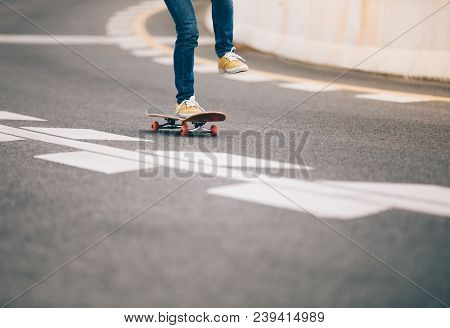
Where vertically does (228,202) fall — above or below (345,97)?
above

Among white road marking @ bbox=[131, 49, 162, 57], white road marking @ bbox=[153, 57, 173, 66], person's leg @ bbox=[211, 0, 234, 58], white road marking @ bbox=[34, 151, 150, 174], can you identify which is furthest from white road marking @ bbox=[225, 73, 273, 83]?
white road marking @ bbox=[34, 151, 150, 174]

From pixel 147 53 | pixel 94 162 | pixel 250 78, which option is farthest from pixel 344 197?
pixel 147 53

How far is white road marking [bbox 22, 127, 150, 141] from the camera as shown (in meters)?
6.26

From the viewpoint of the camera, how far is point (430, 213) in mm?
4176

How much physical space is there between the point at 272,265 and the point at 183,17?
3.37 metres

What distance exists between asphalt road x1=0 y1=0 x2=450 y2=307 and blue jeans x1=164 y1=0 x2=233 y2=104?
0.44 meters

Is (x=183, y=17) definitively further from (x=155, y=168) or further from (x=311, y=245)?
(x=311, y=245)

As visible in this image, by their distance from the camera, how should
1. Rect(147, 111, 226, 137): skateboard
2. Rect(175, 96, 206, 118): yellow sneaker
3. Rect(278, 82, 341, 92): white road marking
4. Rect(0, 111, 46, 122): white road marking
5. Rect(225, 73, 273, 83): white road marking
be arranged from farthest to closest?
Rect(225, 73, 273, 83): white road marking, Rect(278, 82, 341, 92): white road marking, Rect(0, 111, 46, 122): white road marking, Rect(175, 96, 206, 118): yellow sneaker, Rect(147, 111, 226, 137): skateboard

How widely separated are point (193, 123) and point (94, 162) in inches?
58.3

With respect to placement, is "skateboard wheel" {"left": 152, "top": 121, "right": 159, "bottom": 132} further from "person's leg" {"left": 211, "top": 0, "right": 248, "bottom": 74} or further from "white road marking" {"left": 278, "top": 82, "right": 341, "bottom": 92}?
"white road marking" {"left": 278, "top": 82, "right": 341, "bottom": 92}

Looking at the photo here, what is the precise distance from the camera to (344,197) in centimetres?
446

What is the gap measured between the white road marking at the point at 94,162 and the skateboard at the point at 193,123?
3.31 ft
